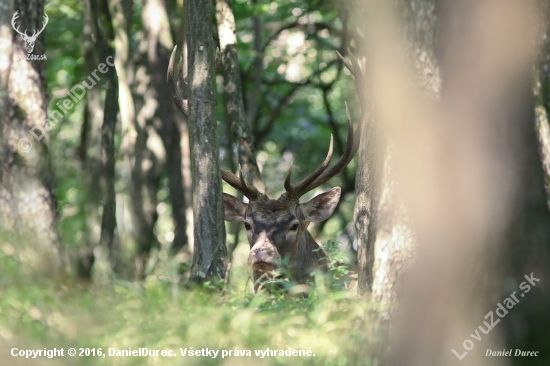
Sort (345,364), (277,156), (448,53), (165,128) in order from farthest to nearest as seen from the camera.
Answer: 1. (277,156)
2. (165,128)
3. (448,53)
4. (345,364)

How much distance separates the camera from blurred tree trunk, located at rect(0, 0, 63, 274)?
7801 millimetres

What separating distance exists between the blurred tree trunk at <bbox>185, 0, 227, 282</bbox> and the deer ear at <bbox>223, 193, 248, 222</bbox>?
2.71m

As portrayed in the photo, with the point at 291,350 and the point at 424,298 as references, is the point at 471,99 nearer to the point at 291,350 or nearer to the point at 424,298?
the point at 424,298

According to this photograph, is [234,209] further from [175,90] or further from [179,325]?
[179,325]

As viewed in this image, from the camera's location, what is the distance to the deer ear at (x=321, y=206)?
9.69m

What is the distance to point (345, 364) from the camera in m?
4.34

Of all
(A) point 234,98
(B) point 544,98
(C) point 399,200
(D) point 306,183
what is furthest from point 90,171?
(B) point 544,98

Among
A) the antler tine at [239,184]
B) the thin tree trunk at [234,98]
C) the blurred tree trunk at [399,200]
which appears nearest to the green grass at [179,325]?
the blurred tree trunk at [399,200]

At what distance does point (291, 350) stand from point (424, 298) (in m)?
0.82

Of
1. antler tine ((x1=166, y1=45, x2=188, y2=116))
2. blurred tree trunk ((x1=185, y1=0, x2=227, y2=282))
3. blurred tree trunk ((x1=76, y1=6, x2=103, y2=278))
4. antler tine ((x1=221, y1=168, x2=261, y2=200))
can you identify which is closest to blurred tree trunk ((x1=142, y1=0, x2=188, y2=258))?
blurred tree trunk ((x1=76, y1=6, x2=103, y2=278))

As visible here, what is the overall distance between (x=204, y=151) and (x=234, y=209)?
114 inches

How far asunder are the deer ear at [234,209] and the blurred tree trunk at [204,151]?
271cm

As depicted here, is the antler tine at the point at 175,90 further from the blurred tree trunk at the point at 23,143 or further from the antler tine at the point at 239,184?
the blurred tree trunk at the point at 23,143

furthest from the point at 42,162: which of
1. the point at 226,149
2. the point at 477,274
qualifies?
the point at 226,149
